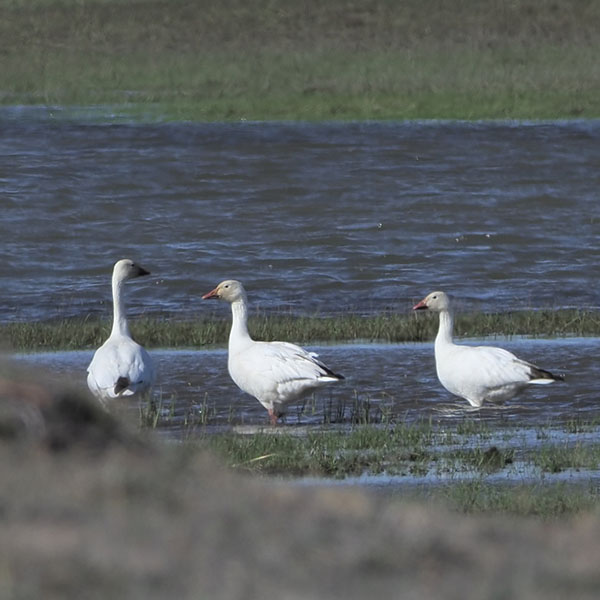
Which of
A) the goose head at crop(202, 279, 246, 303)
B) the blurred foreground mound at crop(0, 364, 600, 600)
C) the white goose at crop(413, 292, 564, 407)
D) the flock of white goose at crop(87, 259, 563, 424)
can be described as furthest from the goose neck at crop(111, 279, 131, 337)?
the blurred foreground mound at crop(0, 364, 600, 600)

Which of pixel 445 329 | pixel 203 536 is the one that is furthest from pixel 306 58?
pixel 203 536

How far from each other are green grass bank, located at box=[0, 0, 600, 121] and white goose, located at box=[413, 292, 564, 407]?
19.1m

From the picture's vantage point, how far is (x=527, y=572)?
4.05 m

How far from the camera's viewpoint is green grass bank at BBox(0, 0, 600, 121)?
31.5 m

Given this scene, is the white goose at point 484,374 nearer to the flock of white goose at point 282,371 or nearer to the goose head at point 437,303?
the flock of white goose at point 282,371

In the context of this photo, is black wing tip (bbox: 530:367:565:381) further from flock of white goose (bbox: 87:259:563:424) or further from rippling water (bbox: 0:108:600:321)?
rippling water (bbox: 0:108:600:321)

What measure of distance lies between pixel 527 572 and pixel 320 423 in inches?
286

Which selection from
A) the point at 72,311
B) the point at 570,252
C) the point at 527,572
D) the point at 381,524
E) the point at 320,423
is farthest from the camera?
the point at 570,252

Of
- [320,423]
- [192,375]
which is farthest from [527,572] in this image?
[192,375]

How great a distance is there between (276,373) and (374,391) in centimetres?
137

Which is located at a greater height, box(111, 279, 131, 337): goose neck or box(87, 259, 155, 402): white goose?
box(111, 279, 131, 337): goose neck

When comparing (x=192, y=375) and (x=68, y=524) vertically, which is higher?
(x=68, y=524)

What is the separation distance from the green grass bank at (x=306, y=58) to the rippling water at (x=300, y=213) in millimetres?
1475

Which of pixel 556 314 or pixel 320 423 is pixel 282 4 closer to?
pixel 556 314
